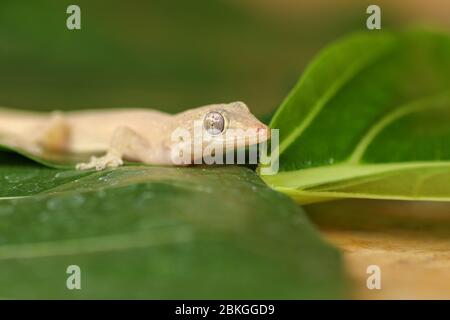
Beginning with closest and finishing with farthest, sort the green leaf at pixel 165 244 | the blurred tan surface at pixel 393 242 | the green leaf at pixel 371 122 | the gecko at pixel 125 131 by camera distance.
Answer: the green leaf at pixel 165 244 → the blurred tan surface at pixel 393 242 → the green leaf at pixel 371 122 → the gecko at pixel 125 131

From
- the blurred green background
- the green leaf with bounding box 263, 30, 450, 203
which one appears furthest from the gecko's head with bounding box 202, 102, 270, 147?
the blurred green background

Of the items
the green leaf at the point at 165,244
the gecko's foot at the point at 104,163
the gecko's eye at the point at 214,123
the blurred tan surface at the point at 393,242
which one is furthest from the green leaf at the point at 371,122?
the gecko's foot at the point at 104,163

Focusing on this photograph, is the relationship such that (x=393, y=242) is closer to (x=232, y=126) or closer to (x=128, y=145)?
(x=232, y=126)

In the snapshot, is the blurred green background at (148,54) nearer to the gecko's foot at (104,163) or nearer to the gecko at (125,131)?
the gecko at (125,131)

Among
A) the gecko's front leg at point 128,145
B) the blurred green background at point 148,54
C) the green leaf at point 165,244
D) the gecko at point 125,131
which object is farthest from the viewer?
the blurred green background at point 148,54

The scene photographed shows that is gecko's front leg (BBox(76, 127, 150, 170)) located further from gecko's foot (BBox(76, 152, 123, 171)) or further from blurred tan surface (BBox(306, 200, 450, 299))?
blurred tan surface (BBox(306, 200, 450, 299))

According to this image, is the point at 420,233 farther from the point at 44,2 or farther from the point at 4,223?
the point at 44,2

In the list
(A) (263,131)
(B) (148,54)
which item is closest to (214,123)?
(A) (263,131)

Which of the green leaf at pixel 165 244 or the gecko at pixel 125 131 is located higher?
the gecko at pixel 125 131
